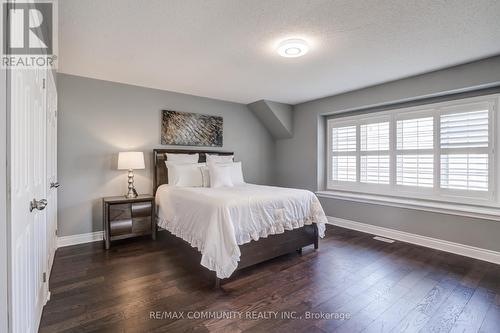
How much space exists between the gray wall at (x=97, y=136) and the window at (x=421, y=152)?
118 inches

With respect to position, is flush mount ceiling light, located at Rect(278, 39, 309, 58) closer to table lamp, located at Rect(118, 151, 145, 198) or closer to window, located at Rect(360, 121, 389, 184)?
window, located at Rect(360, 121, 389, 184)

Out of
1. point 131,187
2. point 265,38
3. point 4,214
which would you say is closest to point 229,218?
point 4,214

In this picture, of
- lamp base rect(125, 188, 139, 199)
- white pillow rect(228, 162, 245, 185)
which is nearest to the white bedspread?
lamp base rect(125, 188, 139, 199)

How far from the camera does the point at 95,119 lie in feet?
11.7

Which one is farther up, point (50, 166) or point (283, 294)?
point (50, 166)

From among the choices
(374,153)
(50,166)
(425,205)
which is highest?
(374,153)

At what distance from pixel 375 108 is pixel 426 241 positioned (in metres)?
2.20

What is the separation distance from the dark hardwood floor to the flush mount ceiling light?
233cm

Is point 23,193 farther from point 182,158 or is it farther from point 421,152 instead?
point 421,152

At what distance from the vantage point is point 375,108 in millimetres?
4215

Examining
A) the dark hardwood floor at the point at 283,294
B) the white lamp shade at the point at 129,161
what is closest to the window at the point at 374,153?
the dark hardwood floor at the point at 283,294

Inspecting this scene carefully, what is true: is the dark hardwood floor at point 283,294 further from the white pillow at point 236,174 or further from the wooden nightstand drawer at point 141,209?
the white pillow at point 236,174

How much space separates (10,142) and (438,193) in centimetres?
446

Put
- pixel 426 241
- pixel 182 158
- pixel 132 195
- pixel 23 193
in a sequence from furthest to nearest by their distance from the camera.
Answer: pixel 182 158, pixel 132 195, pixel 426 241, pixel 23 193
